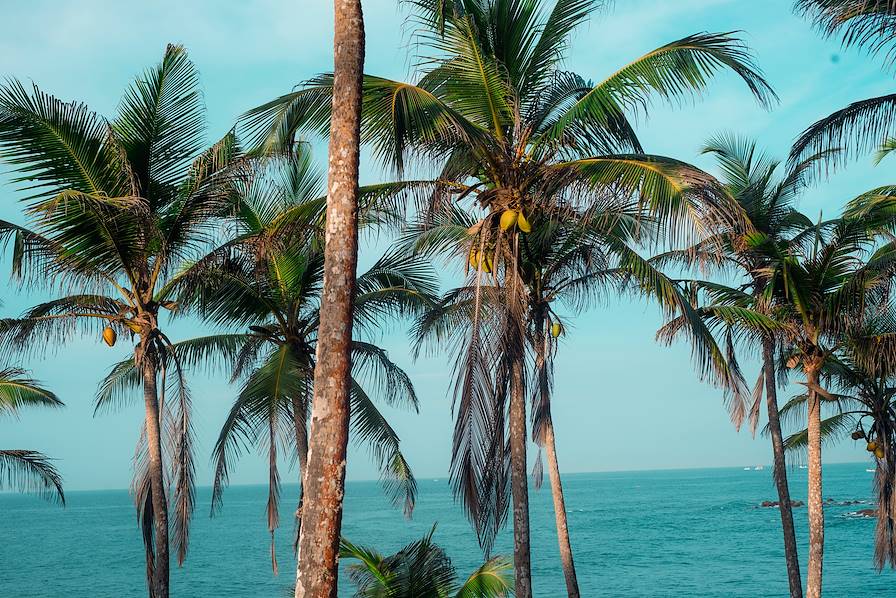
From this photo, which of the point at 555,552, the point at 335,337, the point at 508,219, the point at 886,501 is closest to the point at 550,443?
the point at 508,219

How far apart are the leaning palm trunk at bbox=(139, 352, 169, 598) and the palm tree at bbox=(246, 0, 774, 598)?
4054mm

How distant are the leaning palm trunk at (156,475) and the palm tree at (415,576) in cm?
274

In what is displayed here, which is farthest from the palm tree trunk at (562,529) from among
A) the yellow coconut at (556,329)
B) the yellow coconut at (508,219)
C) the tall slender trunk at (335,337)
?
the tall slender trunk at (335,337)

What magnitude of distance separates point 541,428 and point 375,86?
6.64m

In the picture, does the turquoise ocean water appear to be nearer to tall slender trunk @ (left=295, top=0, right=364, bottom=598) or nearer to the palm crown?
the palm crown

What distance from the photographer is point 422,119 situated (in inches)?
340

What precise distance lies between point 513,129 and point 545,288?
2609mm

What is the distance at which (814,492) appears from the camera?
46.7ft

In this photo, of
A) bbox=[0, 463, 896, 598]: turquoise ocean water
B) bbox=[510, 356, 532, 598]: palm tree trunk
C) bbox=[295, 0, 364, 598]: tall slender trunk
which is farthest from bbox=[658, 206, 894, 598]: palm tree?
bbox=[0, 463, 896, 598]: turquoise ocean water

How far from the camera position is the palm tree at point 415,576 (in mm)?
9461

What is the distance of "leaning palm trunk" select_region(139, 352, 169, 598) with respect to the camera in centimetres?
1085

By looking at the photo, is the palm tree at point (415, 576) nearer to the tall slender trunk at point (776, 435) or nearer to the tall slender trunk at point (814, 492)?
the tall slender trunk at point (814, 492)

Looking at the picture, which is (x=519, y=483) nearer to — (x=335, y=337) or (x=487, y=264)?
(x=487, y=264)

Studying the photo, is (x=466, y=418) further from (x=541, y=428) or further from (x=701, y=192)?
(x=541, y=428)
